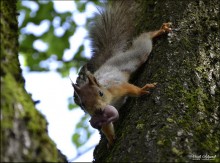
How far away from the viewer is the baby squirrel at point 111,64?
2.67m

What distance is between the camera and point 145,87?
94.6 inches

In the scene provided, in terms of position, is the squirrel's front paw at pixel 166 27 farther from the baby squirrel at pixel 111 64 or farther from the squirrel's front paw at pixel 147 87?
the squirrel's front paw at pixel 147 87

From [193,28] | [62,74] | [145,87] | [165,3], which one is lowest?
[62,74]

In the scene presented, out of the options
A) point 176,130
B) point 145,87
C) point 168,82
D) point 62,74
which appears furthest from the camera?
point 62,74

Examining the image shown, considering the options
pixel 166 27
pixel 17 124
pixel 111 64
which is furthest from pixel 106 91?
pixel 17 124

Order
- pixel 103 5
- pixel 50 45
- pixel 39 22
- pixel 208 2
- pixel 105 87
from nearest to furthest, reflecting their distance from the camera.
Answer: pixel 208 2 < pixel 105 87 < pixel 103 5 < pixel 39 22 < pixel 50 45

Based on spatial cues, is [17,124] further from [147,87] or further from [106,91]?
[106,91]

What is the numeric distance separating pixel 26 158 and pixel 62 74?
4.17 meters

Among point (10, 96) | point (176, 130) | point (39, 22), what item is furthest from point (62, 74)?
point (10, 96)

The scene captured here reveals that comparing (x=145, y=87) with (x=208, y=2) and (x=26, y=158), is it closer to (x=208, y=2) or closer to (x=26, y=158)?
(x=208, y=2)

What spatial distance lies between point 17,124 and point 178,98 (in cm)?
106

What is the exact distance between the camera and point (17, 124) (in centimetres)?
131

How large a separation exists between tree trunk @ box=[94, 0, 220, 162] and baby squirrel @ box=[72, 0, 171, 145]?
0.36 feet

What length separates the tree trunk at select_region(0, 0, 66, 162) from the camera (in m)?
1.26
